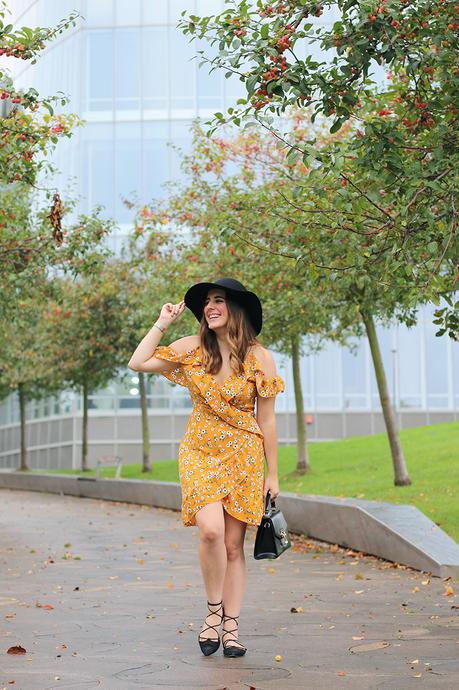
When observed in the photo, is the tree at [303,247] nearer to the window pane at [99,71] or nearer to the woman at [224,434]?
the woman at [224,434]

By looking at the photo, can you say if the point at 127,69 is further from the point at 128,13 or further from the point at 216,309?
the point at 216,309

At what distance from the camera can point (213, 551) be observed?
626 cm

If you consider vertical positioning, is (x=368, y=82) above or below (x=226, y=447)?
above

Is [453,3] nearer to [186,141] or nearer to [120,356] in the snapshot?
[120,356]

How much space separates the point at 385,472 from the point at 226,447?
570 inches

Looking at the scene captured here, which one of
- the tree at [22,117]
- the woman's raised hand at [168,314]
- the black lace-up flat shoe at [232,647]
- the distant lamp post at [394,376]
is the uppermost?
the tree at [22,117]

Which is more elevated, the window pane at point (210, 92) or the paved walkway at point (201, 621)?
the window pane at point (210, 92)

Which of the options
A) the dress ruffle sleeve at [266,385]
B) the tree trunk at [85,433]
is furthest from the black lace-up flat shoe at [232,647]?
the tree trunk at [85,433]

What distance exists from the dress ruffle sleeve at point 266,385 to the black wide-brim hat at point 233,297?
330 millimetres

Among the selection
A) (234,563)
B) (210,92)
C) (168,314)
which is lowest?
(234,563)

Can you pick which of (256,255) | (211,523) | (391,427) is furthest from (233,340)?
(391,427)

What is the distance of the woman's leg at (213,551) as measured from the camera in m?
6.24

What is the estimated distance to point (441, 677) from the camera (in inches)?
217

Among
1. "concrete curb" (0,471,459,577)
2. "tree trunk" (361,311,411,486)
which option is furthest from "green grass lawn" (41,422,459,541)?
"concrete curb" (0,471,459,577)
